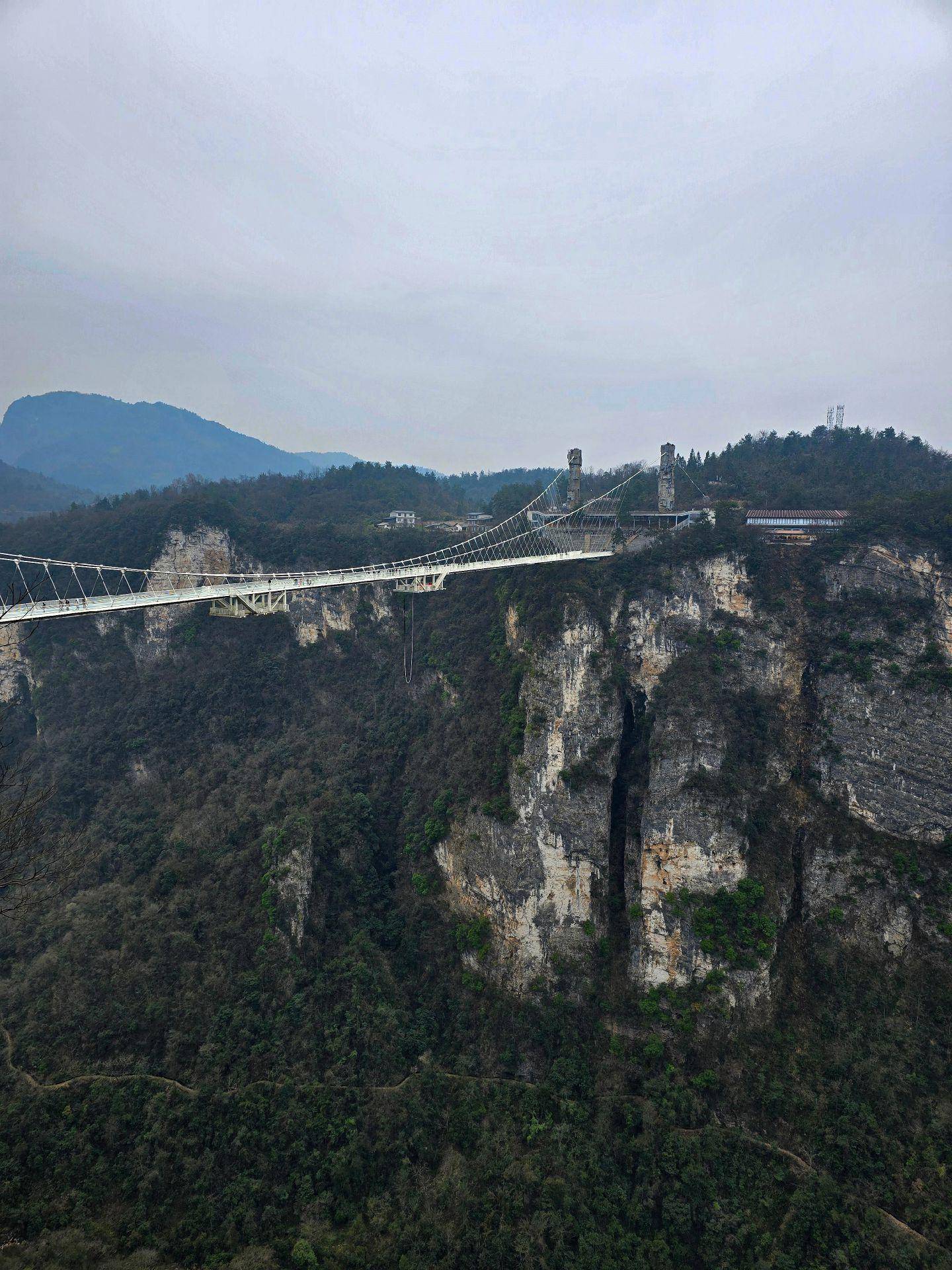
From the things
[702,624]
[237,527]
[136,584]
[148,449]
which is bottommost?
[702,624]

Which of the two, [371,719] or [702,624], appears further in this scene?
[371,719]

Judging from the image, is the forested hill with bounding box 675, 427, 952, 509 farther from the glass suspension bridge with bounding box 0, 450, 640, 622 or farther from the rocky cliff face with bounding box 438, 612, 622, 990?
the rocky cliff face with bounding box 438, 612, 622, 990

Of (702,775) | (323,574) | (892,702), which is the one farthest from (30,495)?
(892,702)

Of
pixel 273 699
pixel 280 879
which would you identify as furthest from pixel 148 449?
pixel 280 879

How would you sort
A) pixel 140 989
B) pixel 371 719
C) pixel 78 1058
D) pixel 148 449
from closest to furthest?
1. pixel 78 1058
2. pixel 140 989
3. pixel 371 719
4. pixel 148 449

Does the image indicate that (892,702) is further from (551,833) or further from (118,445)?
(118,445)

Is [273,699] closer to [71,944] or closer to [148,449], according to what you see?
[71,944]
